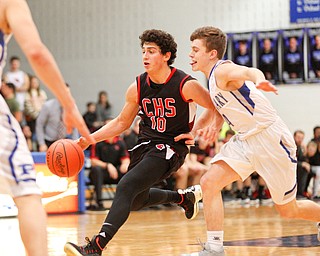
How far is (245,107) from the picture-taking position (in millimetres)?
5934

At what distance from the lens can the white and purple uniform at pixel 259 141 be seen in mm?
5934

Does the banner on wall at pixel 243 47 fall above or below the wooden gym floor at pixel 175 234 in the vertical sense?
above

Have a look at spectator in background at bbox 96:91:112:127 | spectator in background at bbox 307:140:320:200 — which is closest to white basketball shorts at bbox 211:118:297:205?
spectator in background at bbox 307:140:320:200

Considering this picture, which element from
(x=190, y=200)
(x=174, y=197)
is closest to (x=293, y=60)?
(x=190, y=200)

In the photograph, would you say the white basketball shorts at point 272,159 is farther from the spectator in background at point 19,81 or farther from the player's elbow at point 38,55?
the spectator in background at point 19,81

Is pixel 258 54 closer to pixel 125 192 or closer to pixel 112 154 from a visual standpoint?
pixel 112 154

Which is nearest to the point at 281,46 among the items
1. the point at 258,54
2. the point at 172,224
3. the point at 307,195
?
the point at 258,54

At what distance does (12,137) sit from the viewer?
3680mm

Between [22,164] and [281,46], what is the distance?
1359 centimetres

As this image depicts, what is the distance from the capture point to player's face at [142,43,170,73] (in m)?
6.34

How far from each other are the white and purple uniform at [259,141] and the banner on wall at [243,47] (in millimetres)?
11017

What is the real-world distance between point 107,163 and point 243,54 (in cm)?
510

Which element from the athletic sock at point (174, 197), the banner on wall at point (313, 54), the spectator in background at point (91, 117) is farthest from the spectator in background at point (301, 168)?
the athletic sock at point (174, 197)

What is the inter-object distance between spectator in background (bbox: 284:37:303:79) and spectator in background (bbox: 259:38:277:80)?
0.87ft
